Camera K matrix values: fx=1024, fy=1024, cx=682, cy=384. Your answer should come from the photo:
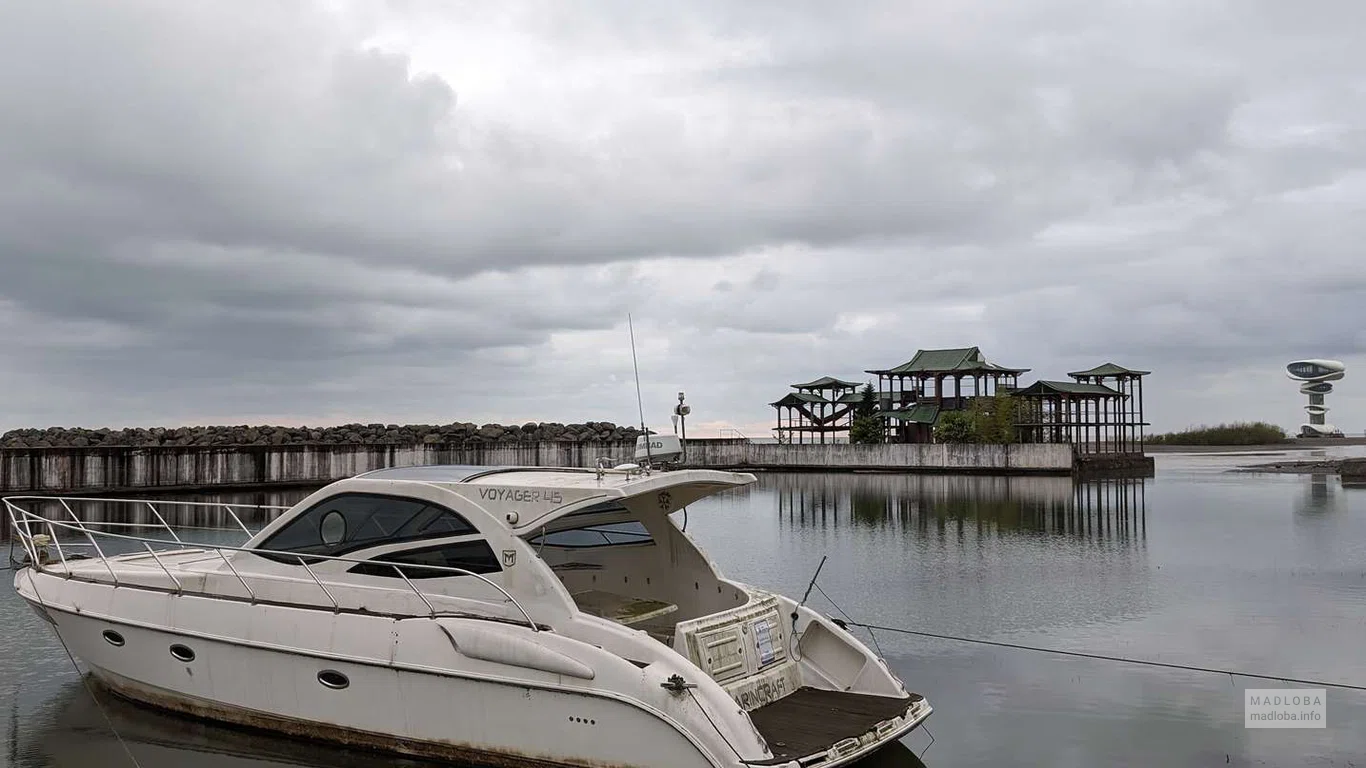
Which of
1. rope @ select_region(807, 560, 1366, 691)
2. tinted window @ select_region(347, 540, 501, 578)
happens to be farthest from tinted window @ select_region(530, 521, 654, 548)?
rope @ select_region(807, 560, 1366, 691)

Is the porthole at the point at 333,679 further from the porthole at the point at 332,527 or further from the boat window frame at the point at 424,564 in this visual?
the porthole at the point at 332,527

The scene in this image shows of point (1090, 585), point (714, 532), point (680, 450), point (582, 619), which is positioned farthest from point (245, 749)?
point (714, 532)

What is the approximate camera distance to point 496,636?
7.75 metres

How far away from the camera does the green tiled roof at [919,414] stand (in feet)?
230

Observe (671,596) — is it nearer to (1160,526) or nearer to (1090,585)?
(1090,585)

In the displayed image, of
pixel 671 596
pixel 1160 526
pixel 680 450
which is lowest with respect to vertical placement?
pixel 1160 526

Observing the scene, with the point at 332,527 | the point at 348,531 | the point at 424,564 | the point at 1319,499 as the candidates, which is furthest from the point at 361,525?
the point at 1319,499

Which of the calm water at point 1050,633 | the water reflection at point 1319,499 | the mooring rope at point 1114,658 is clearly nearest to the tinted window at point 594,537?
the mooring rope at point 1114,658

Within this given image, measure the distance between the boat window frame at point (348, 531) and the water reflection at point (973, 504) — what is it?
21.9 m

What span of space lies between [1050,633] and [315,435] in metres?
54.6

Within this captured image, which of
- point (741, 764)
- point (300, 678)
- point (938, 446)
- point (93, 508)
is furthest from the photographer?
point (938, 446)

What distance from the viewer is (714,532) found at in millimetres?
29609

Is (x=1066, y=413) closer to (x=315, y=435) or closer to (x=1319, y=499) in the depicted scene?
(x=1319, y=499)

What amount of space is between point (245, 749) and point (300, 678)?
0.92 meters
